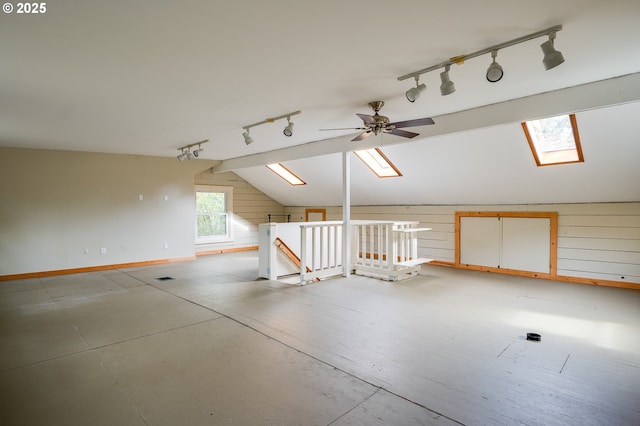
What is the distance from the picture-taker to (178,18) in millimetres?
2143

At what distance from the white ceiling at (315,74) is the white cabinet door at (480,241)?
24.1 inches

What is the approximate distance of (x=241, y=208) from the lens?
9.95m

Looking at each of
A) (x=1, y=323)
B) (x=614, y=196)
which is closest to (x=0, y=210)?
(x=1, y=323)

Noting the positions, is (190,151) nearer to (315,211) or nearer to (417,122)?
(315,211)

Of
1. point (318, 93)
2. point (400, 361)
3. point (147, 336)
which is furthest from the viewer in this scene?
point (318, 93)

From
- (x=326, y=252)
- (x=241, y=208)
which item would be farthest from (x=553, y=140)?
(x=241, y=208)

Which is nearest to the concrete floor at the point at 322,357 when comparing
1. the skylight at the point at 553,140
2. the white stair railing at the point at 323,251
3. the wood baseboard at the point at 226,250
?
the white stair railing at the point at 323,251

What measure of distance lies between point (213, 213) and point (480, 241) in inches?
271

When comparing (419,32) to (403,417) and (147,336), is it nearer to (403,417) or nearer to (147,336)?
(403,417)

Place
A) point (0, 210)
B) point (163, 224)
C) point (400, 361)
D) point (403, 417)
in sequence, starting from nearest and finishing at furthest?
point (403, 417) → point (400, 361) → point (0, 210) → point (163, 224)

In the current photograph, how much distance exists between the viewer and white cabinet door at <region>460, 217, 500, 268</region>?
640cm

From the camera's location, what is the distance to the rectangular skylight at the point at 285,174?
8859mm

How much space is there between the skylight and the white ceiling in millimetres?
132

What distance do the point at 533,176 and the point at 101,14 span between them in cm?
588
